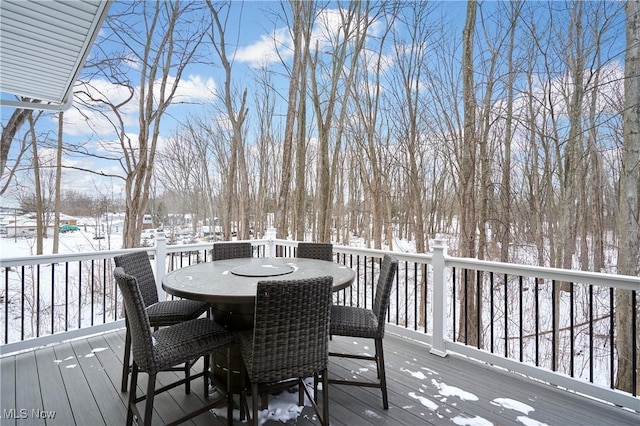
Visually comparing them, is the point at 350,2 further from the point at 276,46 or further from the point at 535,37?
the point at 535,37

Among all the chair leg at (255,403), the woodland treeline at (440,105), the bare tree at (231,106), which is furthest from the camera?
the bare tree at (231,106)

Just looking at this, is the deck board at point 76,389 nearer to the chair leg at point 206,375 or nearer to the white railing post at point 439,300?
the chair leg at point 206,375

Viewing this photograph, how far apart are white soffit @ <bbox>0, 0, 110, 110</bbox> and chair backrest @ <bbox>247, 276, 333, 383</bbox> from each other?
2.01 metres

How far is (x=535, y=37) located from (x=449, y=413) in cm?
617

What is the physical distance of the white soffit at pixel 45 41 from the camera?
1.93 metres

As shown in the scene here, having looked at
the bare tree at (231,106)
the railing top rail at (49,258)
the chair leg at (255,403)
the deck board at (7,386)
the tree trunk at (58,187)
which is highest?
the bare tree at (231,106)

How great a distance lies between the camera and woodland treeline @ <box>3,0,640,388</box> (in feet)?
16.6

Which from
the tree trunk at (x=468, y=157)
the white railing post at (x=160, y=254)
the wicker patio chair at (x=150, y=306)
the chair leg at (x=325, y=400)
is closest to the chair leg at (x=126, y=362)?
the wicker patio chair at (x=150, y=306)

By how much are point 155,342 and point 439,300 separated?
7.98 feet

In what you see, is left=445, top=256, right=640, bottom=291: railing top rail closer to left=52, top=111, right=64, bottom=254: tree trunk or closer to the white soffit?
the white soffit

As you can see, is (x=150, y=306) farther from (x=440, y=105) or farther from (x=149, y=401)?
(x=440, y=105)

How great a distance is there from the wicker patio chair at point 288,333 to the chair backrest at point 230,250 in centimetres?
172

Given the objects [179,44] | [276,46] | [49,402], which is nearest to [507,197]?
[276,46]

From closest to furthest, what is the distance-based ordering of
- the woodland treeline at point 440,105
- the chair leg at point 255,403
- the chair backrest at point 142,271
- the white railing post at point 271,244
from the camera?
the chair leg at point 255,403, the chair backrest at point 142,271, the white railing post at point 271,244, the woodland treeline at point 440,105
